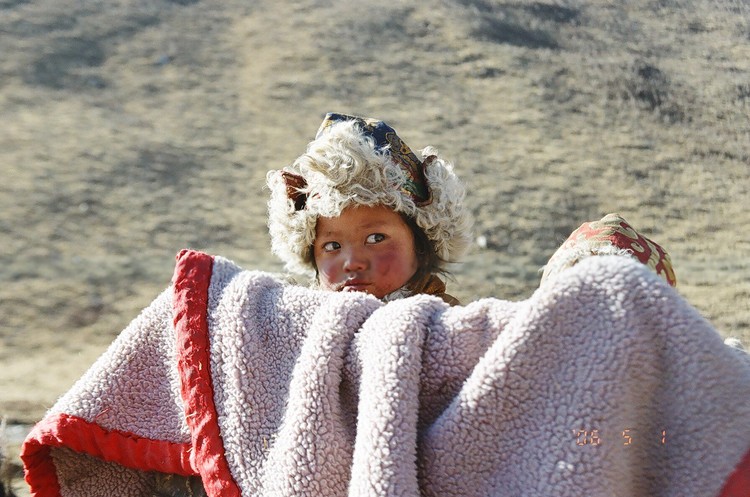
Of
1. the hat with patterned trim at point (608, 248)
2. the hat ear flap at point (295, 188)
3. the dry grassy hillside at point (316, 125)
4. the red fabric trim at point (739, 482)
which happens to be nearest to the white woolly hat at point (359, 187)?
the hat ear flap at point (295, 188)

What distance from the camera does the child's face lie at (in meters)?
2.10

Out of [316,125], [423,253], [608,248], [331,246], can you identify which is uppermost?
[608,248]

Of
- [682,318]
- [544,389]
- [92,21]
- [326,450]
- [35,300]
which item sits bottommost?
[35,300]

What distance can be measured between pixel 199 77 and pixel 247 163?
5.91ft

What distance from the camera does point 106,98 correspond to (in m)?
8.47

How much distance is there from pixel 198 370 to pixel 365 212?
0.81 meters

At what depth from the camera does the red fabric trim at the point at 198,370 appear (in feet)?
4.48

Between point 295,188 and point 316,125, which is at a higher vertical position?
point 295,188

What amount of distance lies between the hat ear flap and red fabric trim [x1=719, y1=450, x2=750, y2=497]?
1.40 meters

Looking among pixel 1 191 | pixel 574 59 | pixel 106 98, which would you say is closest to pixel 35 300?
pixel 1 191

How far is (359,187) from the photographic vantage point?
2.12 m

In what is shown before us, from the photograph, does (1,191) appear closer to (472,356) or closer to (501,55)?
(501,55)
